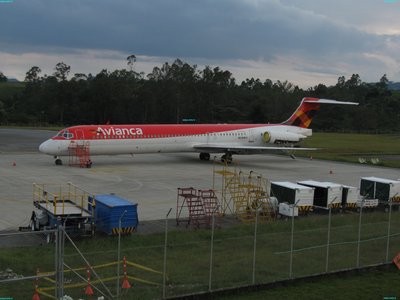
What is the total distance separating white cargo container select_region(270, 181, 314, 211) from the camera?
79.4 ft

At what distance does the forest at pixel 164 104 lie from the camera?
12988 cm

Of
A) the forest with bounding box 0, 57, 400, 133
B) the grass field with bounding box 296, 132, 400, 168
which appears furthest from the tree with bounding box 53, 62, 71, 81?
the grass field with bounding box 296, 132, 400, 168

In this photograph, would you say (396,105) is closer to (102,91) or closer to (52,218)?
(102,91)

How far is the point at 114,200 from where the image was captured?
19.9 meters

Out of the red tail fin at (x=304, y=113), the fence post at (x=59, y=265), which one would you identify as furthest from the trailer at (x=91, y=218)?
the red tail fin at (x=304, y=113)

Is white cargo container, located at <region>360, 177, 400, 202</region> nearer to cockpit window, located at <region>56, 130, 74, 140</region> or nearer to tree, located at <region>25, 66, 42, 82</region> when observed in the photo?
cockpit window, located at <region>56, 130, 74, 140</region>

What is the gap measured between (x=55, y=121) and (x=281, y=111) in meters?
62.5

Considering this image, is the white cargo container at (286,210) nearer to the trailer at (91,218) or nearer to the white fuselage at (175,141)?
the trailer at (91,218)

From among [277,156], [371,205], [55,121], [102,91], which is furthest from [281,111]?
[371,205]

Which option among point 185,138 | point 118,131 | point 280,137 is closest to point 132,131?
point 118,131

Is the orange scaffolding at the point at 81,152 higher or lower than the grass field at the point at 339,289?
higher

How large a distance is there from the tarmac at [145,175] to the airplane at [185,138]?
51.7 inches

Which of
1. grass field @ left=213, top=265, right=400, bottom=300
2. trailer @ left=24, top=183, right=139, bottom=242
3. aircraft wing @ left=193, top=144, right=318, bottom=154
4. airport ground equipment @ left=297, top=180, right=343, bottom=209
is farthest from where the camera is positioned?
aircraft wing @ left=193, top=144, right=318, bottom=154

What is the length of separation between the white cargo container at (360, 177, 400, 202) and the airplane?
52.8 ft
